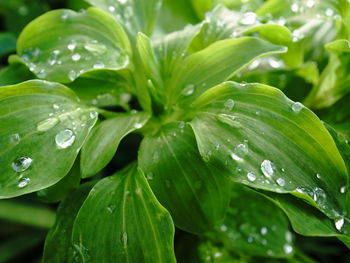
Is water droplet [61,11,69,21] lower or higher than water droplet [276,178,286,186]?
higher

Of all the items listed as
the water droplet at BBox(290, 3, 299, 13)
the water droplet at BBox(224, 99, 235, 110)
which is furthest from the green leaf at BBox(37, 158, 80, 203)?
the water droplet at BBox(290, 3, 299, 13)

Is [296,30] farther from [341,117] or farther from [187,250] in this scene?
[187,250]

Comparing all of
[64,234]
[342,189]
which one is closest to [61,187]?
[64,234]

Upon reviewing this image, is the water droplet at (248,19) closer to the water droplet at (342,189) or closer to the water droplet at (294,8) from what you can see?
the water droplet at (294,8)

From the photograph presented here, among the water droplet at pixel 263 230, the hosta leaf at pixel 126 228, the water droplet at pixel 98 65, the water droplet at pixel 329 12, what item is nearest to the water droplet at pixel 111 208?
the hosta leaf at pixel 126 228

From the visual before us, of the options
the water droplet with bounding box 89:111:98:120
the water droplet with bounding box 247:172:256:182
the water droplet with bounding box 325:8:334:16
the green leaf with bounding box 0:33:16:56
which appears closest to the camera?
the water droplet with bounding box 247:172:256:182

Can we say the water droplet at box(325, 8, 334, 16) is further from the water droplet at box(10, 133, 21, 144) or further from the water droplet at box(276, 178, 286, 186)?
the water droplet at box(10, 133, 21, 144)

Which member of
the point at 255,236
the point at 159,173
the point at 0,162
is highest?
the point at 0,162

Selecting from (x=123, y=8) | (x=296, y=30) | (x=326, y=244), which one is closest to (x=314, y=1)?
(x=296, y=30)

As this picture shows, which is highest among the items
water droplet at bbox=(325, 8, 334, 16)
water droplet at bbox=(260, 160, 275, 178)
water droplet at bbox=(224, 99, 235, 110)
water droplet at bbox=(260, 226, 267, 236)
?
water droplet at bbox=(224, 99, 235, 110)
